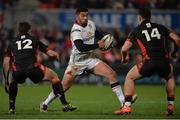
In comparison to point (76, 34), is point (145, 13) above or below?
above

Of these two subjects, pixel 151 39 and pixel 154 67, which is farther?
pixel 151 39

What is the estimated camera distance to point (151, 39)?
13.2m

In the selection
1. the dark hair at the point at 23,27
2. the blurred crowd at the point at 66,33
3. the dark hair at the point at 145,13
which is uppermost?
the dark hair at the point at 145,13

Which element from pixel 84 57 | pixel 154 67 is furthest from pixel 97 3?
pixel 154 67

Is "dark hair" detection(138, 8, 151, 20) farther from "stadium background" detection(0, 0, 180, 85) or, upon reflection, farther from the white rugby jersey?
"stadium background" detection(0, 0, 180, 85)

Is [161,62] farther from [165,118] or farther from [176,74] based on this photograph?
[176,74]

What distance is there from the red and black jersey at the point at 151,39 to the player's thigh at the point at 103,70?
1110 millimetres

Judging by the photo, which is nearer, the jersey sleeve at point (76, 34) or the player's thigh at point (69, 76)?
the jersey sleeve at point (76, 34)

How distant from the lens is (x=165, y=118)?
40.6 ft

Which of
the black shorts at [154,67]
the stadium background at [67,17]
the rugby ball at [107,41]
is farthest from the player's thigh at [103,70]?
the stadium background at [67,17]

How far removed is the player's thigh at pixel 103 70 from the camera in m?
14.1

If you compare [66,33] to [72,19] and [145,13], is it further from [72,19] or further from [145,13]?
[145,13]

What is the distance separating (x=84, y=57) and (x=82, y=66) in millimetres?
202

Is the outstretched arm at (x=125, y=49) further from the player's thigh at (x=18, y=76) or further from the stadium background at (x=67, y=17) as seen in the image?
the stadium background at (x=67, y=17)
